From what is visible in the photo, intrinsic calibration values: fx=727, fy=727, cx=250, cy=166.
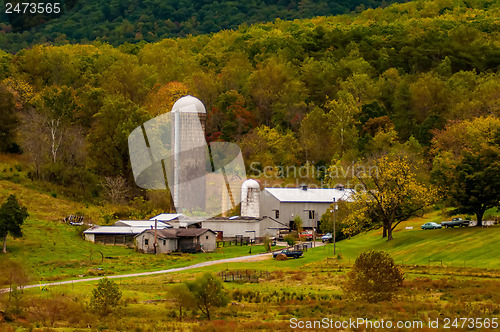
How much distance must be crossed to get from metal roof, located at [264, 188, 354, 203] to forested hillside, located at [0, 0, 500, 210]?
19.5 ft

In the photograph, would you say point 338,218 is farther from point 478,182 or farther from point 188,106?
point 188,106

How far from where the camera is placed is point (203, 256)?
201ft

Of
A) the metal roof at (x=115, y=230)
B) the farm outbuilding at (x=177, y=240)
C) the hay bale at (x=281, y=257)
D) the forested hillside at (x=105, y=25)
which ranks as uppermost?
the forested hillside at (x=105, y=25)

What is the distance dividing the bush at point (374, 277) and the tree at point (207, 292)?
743cm

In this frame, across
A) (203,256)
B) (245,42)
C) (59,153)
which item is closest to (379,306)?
(203,256)

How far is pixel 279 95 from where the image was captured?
340ft

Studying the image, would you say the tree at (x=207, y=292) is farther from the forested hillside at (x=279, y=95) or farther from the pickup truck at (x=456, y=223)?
the forested hillside at (x=279, y=95)

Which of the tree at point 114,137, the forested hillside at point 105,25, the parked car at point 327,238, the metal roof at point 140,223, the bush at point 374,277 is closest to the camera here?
the bush at point 374,277

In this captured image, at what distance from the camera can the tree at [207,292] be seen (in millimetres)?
36250

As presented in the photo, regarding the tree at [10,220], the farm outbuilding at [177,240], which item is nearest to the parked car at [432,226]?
the farm outbuilding at [177,240]

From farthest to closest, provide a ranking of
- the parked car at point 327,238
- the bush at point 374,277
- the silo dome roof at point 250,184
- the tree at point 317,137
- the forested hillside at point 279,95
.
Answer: the tree at point 317,137
the forested hillside at point 279,95
the silo dome roof at point 250,184
the parked car at point 327,238
the bush at point 374,277

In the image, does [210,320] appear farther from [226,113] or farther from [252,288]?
[226,113]

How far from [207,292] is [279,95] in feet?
229

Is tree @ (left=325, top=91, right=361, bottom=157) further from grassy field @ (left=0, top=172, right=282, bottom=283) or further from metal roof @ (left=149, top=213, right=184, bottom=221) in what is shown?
grassy field @ (left=0, top=172, right=282, bottom=283)
